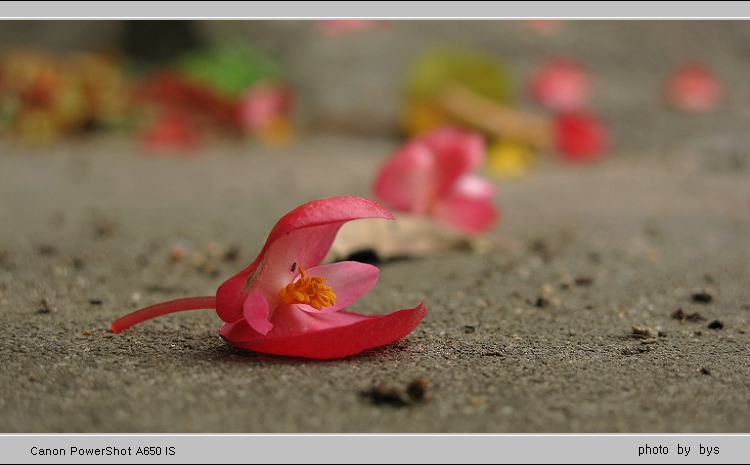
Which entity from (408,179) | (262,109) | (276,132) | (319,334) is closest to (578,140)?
(276,132)

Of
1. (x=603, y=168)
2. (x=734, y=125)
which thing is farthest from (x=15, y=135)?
(x=734, y=125)

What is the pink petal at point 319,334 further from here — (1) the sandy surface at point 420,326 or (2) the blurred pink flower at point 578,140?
(2) the blurred pink flower at point 578,140

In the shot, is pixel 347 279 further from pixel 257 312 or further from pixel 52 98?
pixel 52 98

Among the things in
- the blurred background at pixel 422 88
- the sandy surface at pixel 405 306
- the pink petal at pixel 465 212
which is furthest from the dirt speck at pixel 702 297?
the blurred background at pixel 422 88

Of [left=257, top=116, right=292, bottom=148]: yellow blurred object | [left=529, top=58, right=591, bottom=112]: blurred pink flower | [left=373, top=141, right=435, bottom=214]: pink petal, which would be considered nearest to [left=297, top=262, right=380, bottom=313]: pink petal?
[left=373, top=141, right=435, bottom=214]: pink petal

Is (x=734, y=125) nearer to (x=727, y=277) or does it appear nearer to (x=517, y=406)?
(x=727, y=277)

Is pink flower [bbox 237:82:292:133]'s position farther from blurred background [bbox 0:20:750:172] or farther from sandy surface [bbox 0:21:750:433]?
sandy surface [bbox 0:21:750:433]
